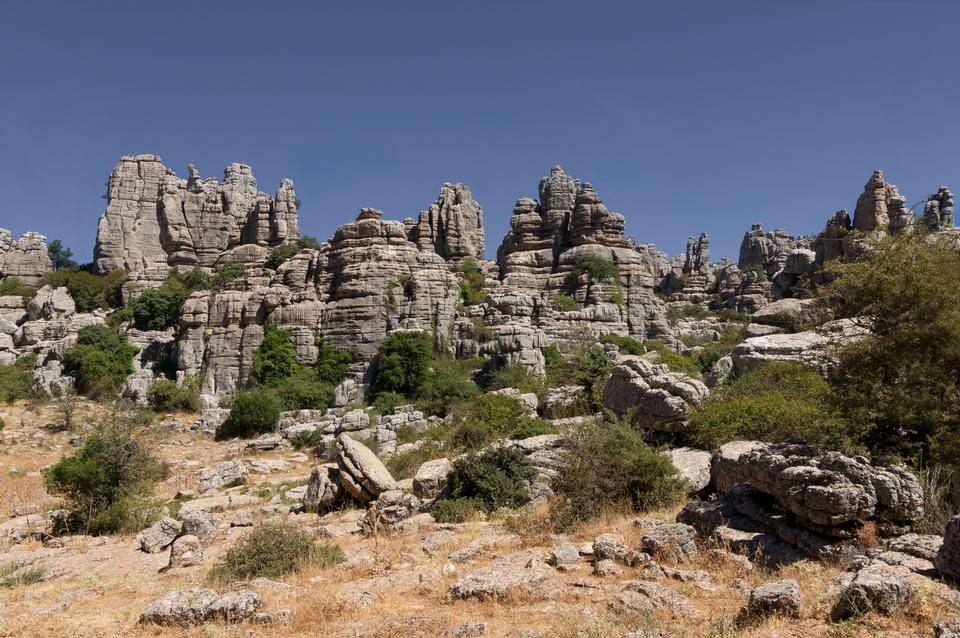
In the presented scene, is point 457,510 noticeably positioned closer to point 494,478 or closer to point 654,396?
point 494,478

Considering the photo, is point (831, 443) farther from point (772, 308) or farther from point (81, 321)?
point (81, 321)

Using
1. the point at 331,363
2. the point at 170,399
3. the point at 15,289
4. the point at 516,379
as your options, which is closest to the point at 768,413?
the point at 516,379

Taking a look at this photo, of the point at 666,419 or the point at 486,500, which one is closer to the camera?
the point at 486,500

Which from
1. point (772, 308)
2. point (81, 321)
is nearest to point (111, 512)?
point (772, 308)

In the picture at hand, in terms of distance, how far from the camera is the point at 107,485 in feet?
39.1

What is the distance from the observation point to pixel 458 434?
17.6 m

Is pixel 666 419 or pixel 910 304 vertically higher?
pixel 910 304

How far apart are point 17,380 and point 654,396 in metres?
30.8

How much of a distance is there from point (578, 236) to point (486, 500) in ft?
101

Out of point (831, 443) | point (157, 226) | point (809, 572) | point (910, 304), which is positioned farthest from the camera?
point (157, 226)

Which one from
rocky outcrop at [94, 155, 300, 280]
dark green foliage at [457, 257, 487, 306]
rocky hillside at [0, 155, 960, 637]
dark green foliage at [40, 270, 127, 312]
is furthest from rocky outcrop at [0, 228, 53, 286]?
dark green foliage at [457, 257, 487, 306]

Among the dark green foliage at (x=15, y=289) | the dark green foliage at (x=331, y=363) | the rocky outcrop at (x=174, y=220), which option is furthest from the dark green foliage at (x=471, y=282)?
the dark green foliage at (x=15, y=289)

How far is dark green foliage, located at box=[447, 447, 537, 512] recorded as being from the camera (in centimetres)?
1050

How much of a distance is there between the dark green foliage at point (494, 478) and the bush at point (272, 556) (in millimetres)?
3085
